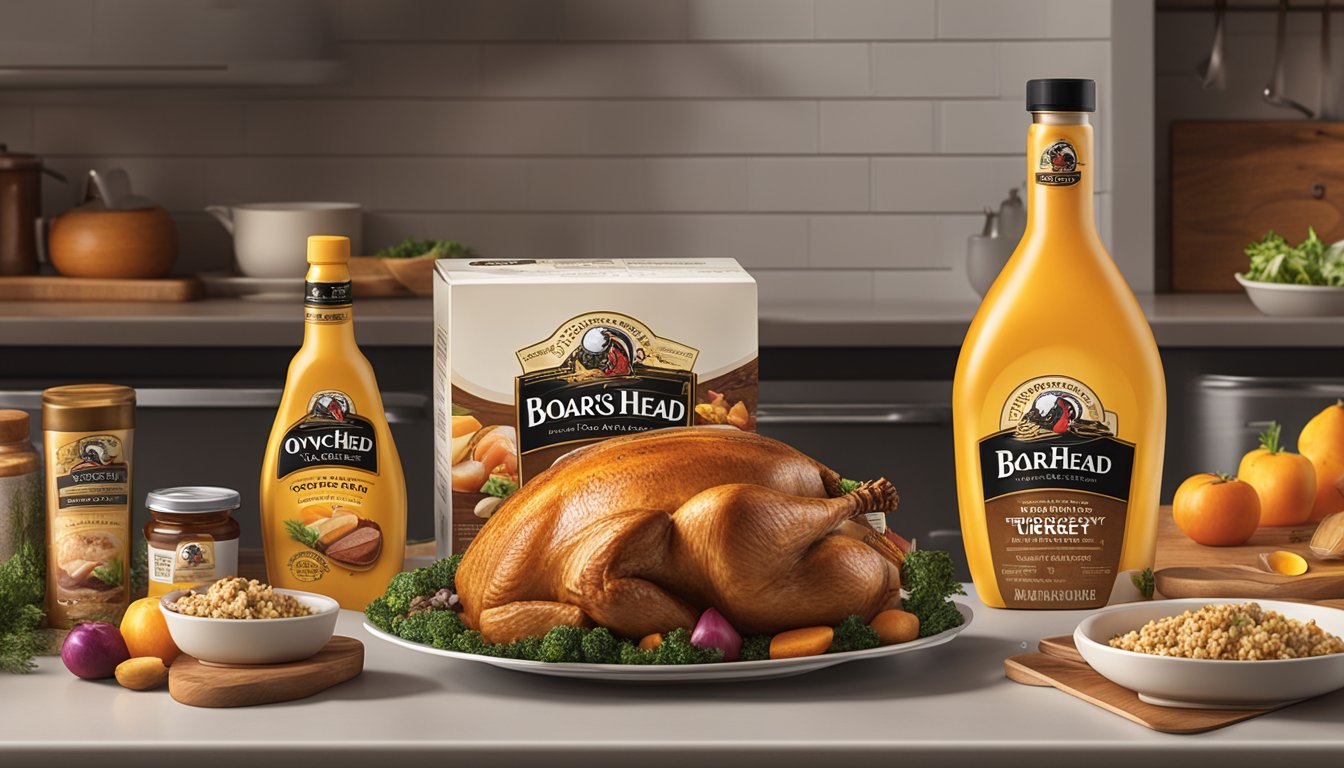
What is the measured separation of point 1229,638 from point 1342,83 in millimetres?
2859

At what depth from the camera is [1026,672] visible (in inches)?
33.4

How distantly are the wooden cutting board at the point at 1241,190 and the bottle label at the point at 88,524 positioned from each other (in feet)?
9.02

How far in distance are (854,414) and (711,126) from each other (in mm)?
889

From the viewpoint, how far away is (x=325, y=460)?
1.01 meters

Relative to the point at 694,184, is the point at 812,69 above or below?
above

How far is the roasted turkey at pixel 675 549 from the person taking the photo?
2.74 feet

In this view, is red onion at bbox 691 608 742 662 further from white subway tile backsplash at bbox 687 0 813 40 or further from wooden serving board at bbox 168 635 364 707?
white subway tile backsplash at bbox 687 0 813 40

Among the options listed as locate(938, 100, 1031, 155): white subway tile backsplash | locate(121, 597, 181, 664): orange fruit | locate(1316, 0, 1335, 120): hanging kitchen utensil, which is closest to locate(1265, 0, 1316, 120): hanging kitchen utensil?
locate(1316, 0, 1335, 120): hanging kitchen utensil

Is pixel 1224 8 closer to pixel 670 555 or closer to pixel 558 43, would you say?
pixel 558 43

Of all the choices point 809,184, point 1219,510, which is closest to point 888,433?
point 809,184

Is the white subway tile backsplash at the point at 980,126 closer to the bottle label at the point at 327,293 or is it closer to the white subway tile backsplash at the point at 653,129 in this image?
the white subway tile backsplash at the point at 653,129

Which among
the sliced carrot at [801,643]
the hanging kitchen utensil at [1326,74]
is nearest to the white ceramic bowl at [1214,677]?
the sliced carrot at [801,643]

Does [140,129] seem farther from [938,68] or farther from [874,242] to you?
[938,68]

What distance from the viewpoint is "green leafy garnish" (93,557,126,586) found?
3.16 feet
